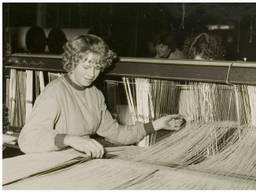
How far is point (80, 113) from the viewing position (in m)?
1.74

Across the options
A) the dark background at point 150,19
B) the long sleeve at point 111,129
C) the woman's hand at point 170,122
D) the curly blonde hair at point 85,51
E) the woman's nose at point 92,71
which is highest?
the dark background at point 150,19

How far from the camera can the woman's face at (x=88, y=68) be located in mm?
1621

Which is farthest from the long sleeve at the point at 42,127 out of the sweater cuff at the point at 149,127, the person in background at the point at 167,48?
the person in background at the point at 167,48

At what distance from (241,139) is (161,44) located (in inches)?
97.2

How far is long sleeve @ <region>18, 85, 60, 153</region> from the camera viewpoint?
148 centimetres

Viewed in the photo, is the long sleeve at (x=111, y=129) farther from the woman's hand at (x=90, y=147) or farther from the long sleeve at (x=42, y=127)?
the woman's hand at (x=90, y=147)

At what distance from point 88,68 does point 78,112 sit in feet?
0.70

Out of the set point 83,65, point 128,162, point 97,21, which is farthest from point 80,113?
point 97,21

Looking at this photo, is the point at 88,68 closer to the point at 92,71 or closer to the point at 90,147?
the point at 92,71

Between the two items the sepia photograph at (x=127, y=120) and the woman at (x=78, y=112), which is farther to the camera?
the woman at (x=78, y=112)

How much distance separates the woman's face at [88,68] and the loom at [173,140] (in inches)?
2.1

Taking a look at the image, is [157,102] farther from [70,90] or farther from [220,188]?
[220,188]

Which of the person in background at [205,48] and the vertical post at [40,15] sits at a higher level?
the vertical post at [40,15]

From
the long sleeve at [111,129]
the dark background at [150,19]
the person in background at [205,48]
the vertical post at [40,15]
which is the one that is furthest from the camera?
the vertical post at [40,15]
